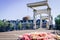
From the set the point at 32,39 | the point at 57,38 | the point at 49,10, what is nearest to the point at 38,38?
the point at 32,39

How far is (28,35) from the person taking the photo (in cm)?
103

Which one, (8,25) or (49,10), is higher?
(49,10)

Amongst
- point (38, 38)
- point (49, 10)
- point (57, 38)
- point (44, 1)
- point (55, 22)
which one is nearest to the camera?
point (38, 38)

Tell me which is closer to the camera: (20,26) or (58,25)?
(58,25)

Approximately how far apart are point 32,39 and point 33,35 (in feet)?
0.09

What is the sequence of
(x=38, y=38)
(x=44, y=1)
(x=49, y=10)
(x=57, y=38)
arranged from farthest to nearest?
(x=49, y=10)
(x=44, y=1)
(x=57, y=38)
(x=38, y=38)

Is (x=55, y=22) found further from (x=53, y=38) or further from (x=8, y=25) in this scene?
(x=53, y=38)

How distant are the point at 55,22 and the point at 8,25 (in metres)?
3.65

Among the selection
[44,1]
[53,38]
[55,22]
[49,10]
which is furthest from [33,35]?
[55,22]

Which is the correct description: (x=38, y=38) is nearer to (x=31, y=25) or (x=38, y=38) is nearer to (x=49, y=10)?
(x=49, y=10)

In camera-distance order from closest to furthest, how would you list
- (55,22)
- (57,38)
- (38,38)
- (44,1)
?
(38,38) < (57,38) < (44,1) < (55,22)

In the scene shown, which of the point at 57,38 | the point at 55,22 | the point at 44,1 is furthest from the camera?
the point at 55,22

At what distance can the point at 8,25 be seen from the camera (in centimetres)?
1242

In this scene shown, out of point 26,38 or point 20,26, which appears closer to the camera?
point 26,38
